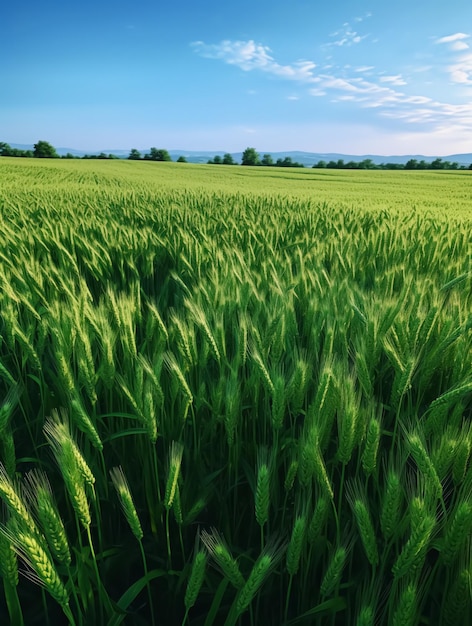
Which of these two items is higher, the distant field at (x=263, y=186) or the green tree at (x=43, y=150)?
the green tree at (x=43, y=150)

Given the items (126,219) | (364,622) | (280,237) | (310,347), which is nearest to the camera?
(364,622)

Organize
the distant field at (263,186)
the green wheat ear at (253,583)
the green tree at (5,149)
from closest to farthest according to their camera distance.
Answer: the green wheat ear at (253,583) < the distant field at (263,186) < the green tree at (5,149)

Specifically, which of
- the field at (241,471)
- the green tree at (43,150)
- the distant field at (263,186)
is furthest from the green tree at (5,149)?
the field at (241,471)

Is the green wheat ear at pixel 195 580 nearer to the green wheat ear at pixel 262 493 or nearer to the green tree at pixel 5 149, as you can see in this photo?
the green wheat ear at pixel 262 493

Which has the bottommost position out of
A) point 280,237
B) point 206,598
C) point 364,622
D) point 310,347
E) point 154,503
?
point 206,598

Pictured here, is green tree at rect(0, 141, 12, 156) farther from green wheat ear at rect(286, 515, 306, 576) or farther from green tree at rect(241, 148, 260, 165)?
green wheat ear at rect(286, 515, 306, 576)

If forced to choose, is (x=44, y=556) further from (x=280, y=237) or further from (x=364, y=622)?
(x=280, y=237)

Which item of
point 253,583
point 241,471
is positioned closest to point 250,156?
point 241,471

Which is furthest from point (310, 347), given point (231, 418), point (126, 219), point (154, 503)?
point (126, 219)

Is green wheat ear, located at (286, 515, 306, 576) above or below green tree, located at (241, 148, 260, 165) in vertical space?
below

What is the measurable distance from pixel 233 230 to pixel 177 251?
69 centimetres

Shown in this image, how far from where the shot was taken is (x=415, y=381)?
4.00ft

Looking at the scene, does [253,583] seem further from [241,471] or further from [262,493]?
[241,471]

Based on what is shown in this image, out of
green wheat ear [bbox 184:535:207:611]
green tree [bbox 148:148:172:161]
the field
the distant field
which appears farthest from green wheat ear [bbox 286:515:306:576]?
green tree [bbox 148:148:172:161]
